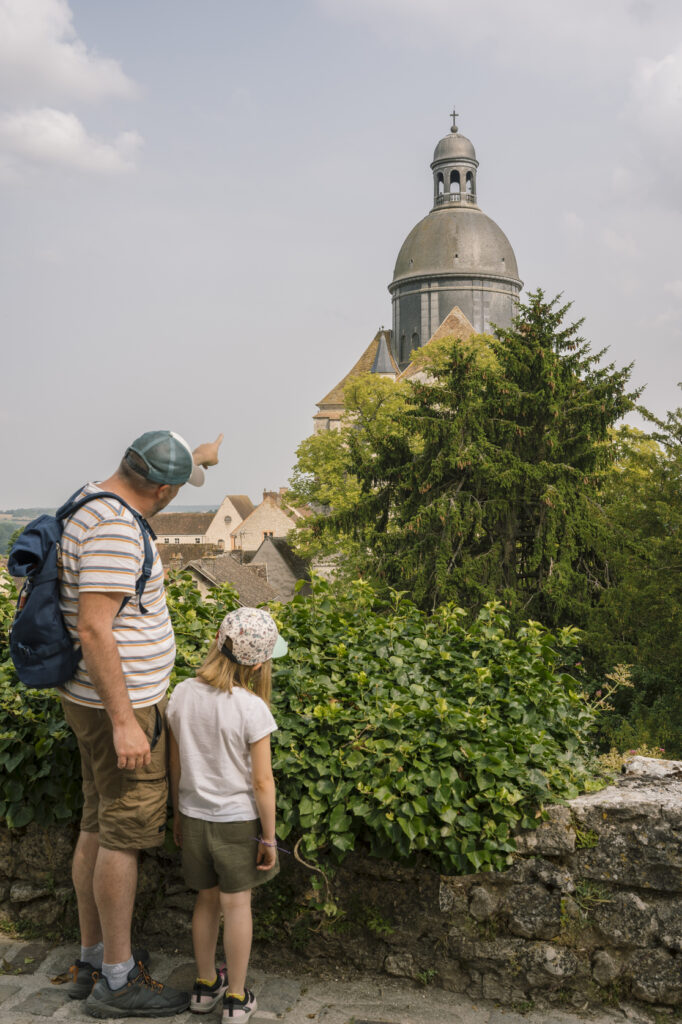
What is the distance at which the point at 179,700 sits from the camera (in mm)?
3508

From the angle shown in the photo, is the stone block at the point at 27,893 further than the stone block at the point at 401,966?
Yes

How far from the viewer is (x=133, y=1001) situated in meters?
3.51

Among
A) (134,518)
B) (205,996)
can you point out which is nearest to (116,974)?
Answer: (205,996)

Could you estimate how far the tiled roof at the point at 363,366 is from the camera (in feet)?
200

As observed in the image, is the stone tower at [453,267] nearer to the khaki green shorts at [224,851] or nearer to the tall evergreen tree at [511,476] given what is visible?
the tall evergreen tree at [511,476]

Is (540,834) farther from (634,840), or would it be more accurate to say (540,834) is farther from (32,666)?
(32,666)

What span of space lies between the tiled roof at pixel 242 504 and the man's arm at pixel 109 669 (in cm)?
8125

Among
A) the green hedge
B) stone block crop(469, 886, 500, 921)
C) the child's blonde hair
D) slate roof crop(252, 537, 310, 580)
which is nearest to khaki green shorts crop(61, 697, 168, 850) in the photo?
the child's blonde hair

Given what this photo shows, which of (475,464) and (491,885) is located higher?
(475,464)

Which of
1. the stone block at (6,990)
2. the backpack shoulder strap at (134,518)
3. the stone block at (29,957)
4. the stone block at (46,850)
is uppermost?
the backpack shoulder strap at (134,518)

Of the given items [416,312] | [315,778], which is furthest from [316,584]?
[416,312]

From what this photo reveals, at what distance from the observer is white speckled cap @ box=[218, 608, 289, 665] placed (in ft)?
11.1

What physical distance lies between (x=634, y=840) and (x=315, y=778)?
1262mm

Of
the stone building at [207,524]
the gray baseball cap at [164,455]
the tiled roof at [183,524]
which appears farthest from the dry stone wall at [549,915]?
the tiled roof at [183,524]
